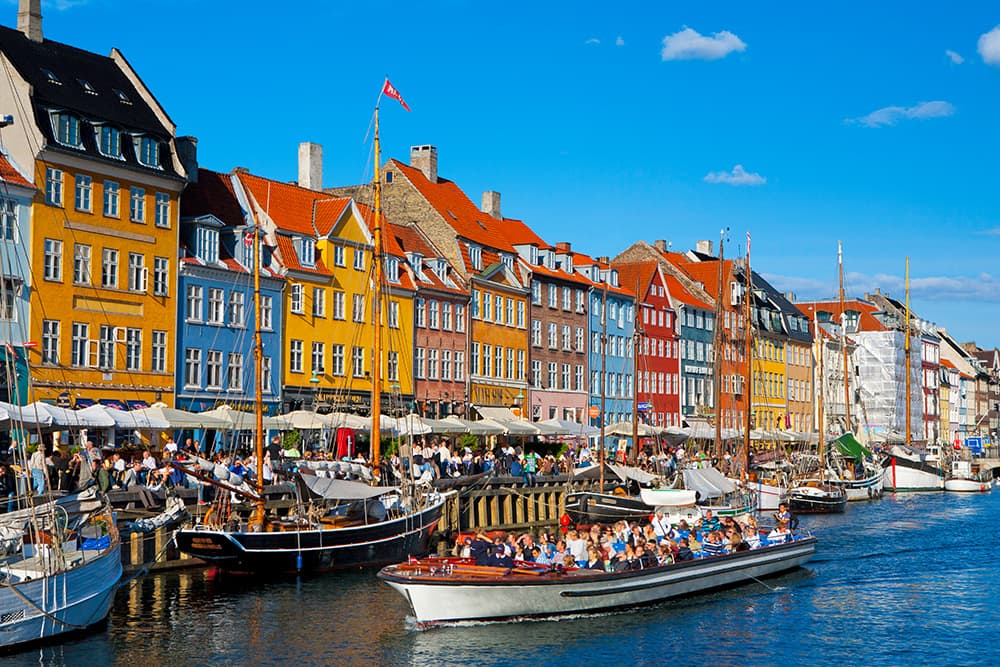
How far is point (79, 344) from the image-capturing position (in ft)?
162

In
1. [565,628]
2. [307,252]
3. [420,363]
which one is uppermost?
[307,252]

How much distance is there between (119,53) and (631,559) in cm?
3415

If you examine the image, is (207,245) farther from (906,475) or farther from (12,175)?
(906,475)

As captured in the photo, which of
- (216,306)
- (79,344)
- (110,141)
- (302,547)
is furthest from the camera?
(216,306)

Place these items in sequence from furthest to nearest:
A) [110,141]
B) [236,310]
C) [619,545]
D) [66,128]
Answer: [236,310] → [110,141] → [66,128] → [619,545]

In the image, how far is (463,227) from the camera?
246 feet

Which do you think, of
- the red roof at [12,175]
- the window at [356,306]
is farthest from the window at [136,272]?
the window at [356,306]

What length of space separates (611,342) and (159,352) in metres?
41.4

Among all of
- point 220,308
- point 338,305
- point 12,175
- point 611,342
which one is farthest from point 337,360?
point 611,342

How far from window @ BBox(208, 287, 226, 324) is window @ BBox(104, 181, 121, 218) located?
582cm

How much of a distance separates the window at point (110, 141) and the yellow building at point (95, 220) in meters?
0.04

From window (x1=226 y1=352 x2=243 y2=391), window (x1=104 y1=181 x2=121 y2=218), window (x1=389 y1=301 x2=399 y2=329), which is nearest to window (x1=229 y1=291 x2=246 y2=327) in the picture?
window (x1=226 y1=352 x2=243 y2=391)

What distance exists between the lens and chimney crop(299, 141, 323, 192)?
68250 mm

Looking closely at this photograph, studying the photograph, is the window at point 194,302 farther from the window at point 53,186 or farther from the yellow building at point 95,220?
the window at point 53,186
